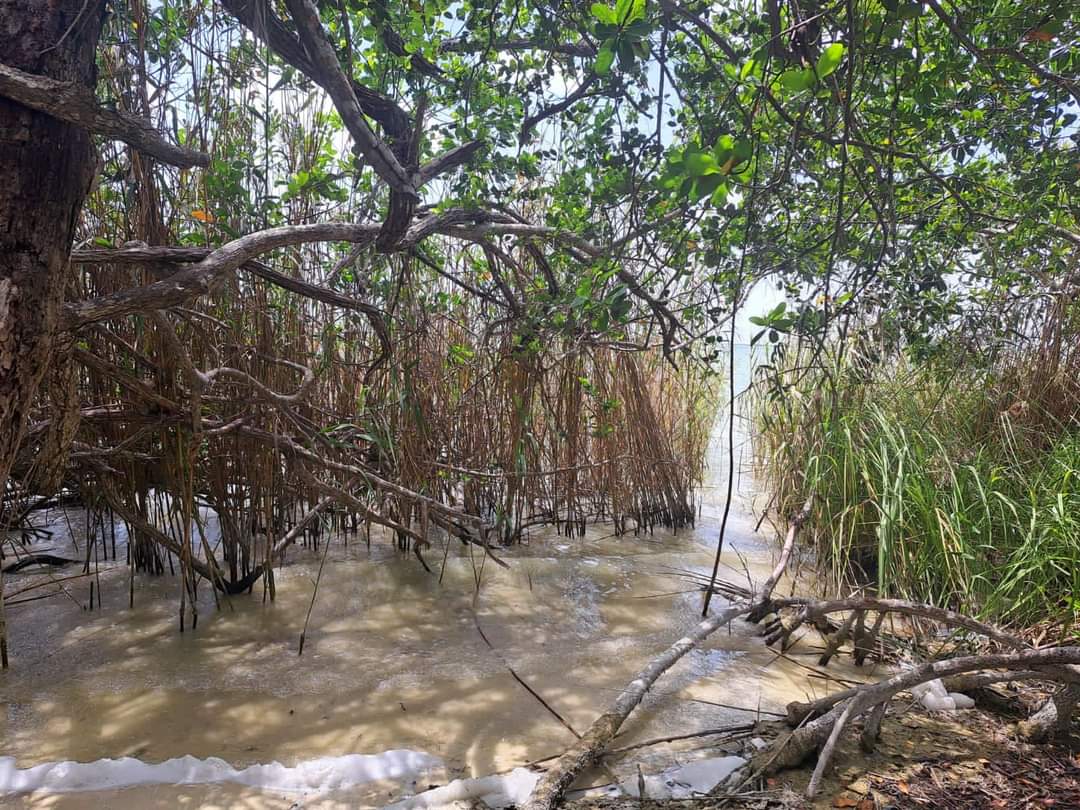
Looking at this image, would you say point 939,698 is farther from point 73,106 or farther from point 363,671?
point 73,106

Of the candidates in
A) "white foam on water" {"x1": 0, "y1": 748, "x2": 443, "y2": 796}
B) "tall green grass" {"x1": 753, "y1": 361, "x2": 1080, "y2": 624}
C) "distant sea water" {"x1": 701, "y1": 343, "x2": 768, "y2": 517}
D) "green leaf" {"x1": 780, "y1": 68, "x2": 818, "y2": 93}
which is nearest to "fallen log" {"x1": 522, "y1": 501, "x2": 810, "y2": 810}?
"white foam on water" {"x1": 0, "y1": 748, "x2": 443, "y2": 796}

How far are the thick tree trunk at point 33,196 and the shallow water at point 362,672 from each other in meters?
0.87

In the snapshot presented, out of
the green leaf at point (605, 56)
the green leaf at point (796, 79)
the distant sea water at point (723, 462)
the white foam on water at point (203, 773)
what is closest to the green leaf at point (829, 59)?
the green leaf at point (796, 79)

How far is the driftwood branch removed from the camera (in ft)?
3.14

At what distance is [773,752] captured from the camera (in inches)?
58.5

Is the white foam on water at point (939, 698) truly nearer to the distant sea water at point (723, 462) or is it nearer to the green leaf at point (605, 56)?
the green leaf at point (605, 56)

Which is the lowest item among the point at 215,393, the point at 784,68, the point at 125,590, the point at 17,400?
the point at 125,590

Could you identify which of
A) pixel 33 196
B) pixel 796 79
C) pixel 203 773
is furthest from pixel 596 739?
pixel 33 196

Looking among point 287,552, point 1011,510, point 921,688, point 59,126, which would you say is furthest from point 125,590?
point 1011,510

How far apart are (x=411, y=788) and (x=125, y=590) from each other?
1.58 metres

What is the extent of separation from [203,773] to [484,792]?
0.63 meters

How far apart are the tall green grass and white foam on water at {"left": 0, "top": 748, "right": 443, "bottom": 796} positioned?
144 cm

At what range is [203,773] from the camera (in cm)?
146

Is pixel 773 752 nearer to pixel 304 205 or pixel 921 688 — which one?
pixel 921 688
